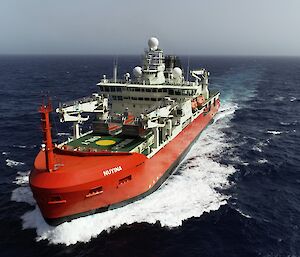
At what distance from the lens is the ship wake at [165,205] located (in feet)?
70.9

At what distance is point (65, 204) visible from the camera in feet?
69.2

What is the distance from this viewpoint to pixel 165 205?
2538cm

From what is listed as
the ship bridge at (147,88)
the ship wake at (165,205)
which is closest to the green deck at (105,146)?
the ship wake at (165,205)

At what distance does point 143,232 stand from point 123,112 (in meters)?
18.6

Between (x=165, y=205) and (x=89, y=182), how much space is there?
7093 mm

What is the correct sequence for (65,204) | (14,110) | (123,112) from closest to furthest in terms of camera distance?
(65,204) → (123,112) → (14,110)

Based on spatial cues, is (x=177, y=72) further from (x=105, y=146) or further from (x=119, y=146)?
(x=105, y=146)

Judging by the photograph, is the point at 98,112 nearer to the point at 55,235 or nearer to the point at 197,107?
the point at 55,235

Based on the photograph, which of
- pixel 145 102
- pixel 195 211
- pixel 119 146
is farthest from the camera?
pixel 145 102

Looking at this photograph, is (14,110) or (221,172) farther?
(14,110)

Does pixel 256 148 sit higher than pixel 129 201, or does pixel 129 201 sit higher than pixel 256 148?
pixel 129 201

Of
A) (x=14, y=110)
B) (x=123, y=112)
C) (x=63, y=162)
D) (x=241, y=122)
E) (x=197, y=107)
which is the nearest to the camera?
(x=63, y=162)

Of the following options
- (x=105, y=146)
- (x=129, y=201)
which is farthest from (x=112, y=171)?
(x=105, y=146)

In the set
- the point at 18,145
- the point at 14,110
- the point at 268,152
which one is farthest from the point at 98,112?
the point at 14,110
